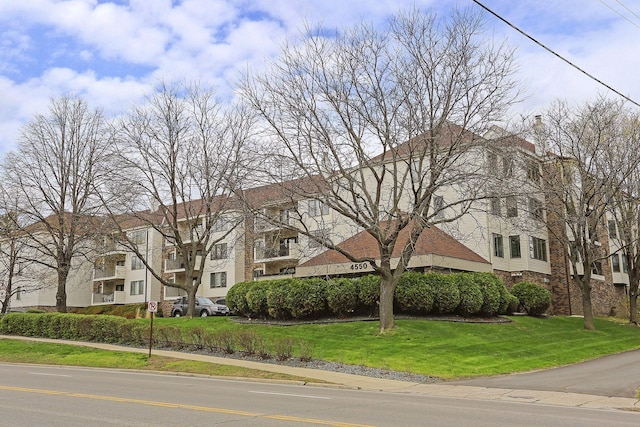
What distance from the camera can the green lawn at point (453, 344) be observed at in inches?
794

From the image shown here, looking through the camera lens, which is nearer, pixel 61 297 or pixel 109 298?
pixel 61 297

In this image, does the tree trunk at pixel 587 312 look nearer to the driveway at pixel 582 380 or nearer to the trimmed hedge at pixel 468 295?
the trimmed hedge at pixel 468 295

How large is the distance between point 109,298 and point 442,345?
45840mm

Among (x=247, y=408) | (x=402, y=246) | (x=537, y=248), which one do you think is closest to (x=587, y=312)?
(x=537, y=248)

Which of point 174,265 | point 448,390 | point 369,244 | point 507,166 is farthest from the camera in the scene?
point 174,265

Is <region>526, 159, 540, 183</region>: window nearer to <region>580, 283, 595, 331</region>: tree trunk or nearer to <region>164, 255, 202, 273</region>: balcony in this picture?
<region>580, 283, 595, 331</region>: tree trunk

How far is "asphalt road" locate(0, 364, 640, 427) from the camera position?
31.4 feet

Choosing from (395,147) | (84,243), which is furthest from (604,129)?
(84,243)

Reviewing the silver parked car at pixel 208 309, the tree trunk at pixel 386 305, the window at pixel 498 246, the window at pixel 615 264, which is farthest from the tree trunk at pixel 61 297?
the window at pixel 615 264

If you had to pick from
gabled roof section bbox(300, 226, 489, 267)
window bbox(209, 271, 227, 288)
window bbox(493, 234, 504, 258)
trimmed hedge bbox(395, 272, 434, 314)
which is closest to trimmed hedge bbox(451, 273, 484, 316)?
trimmed hedge bbox(395, 272, 434, 314)

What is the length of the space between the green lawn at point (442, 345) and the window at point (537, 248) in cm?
976

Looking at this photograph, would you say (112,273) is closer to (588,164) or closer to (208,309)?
(208,309)

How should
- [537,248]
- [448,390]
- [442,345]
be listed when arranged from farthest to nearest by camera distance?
[537,248] → [442,345] → [448,390]

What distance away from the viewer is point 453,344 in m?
23.1
